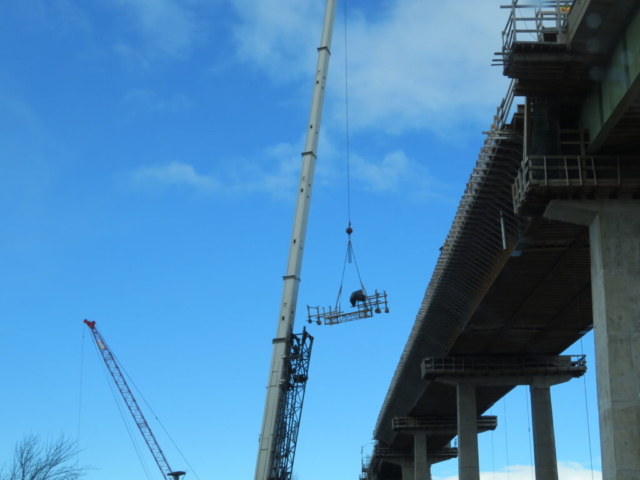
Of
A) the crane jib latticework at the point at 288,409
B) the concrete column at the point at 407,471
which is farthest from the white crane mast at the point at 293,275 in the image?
the concrete column at the point at 407,471

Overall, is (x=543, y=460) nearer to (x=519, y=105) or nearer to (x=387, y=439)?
(x=519, y=105)

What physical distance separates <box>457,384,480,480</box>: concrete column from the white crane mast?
55.4ft

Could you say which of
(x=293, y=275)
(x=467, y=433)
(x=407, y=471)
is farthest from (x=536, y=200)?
(x=407, y=471)

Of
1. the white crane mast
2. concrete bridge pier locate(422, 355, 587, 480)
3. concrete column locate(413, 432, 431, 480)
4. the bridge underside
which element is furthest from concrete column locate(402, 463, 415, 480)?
the white crane mast

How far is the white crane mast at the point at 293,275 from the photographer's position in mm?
53594

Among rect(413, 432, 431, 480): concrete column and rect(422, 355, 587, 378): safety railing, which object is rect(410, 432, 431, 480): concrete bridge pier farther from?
rect(422, 355, 587, 378): safety railing

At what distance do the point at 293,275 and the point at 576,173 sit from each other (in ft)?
86.1

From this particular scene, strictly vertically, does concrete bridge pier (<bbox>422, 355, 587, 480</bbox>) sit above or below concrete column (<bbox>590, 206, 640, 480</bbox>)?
above

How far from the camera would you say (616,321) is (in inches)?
1246

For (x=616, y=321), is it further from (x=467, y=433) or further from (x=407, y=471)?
(x=407, y=471)

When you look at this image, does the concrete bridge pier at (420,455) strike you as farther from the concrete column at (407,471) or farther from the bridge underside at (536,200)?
the bridge underside at (536,200)

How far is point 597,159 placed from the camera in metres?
33.8

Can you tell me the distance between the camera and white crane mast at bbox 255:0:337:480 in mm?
53594

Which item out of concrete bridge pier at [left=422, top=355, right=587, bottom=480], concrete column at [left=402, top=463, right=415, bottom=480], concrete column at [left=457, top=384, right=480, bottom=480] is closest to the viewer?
concrete bridge pier at [left=422, top=355, right=587, bottom=480]
